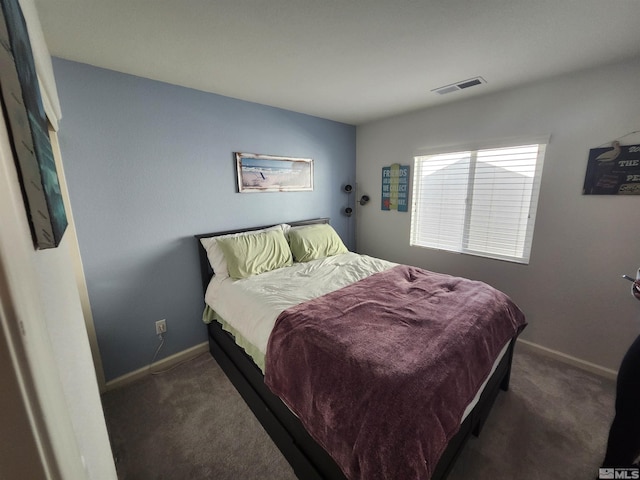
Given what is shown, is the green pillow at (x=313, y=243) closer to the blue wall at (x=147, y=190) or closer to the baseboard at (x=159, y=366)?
the blue wall at (x=147, y=190)

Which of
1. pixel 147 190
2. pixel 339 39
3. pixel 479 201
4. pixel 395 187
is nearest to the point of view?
pixel 339 39

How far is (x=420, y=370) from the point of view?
3.61ft

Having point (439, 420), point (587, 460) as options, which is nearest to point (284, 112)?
point (439, 420)

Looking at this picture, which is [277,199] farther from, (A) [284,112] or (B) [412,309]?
(B) [412,309]

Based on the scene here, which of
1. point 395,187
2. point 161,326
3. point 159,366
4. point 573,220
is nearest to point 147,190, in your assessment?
point 161,326

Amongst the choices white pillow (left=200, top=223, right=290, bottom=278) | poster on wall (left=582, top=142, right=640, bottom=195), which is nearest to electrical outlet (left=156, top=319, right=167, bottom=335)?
white pillow (left=200, top=223, right=290, bottom=278)

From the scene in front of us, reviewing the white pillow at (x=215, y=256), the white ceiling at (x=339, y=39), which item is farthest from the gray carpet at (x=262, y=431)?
the white ceiling at (x=339, y=39)

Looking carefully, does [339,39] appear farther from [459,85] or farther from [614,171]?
[614,171]

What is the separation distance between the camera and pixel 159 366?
86.3 inches

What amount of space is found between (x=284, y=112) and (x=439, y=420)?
2.82m

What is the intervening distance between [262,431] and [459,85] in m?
3.00

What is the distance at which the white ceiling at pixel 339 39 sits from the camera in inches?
48.8

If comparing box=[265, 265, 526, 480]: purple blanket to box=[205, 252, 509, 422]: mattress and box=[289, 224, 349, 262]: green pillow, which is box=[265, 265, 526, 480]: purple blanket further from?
box=[289, 224, 349, 262]: green pillow

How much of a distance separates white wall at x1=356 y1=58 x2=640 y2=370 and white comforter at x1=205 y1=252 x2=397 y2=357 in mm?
1319
